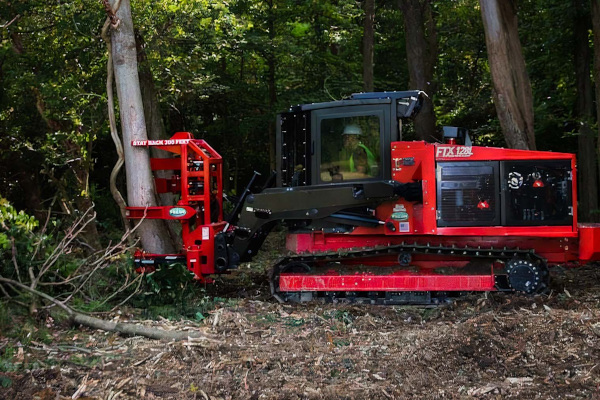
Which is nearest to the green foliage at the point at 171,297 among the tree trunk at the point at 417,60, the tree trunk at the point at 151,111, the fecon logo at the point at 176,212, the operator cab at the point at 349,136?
the fecon logo at the point at 176,212

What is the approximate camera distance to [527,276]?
941 centimetres

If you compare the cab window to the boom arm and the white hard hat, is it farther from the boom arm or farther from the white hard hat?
the boom arm

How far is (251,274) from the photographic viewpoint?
12.4 metres

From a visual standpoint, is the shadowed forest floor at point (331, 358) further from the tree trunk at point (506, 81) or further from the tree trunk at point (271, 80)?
the tree trunk at point (271, 80)

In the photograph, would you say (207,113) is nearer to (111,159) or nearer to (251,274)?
(111,159)

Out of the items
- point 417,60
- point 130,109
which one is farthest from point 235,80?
point 130,109

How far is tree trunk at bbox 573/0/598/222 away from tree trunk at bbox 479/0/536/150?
13.5ft

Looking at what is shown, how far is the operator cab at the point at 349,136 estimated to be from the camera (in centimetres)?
971

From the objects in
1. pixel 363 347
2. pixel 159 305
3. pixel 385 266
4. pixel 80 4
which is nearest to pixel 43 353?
pixel 159 305

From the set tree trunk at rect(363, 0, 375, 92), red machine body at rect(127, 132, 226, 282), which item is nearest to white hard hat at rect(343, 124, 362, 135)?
Answer: red machine body at rect(127, 132, 226, 282)

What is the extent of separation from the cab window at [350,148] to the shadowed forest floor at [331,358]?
1.97m

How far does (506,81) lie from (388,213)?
386cm

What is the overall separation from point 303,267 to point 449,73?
47.4 ft

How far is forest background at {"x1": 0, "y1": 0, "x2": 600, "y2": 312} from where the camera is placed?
12.3 m
